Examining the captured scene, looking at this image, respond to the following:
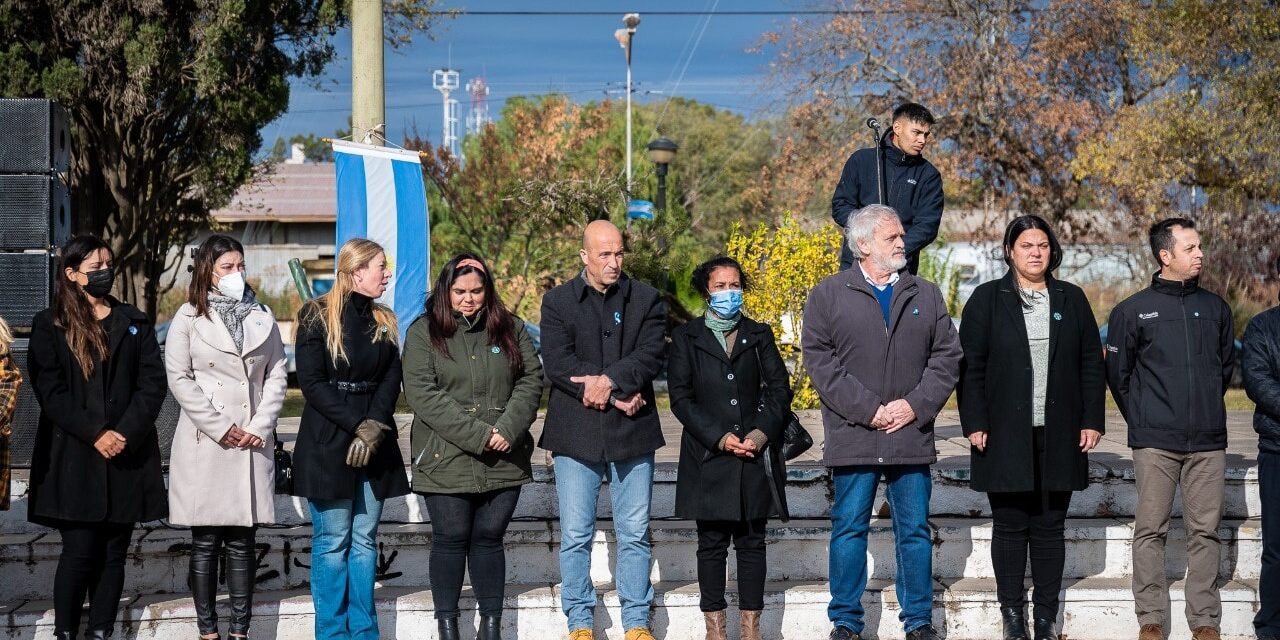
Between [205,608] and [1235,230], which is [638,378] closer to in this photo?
[205,608]

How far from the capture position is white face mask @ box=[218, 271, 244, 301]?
18.2 feet

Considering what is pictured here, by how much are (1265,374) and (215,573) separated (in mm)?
4875

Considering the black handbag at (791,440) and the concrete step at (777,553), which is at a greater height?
the black handbag at (791,440)

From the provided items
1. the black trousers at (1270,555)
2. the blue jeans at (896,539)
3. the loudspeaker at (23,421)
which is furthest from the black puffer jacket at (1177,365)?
the loudspeaker at (23,421)

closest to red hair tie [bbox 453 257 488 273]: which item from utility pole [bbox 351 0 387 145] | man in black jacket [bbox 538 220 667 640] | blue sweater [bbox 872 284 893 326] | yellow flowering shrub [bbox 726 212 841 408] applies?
man in black jacket [bbox 538 220 667 640]

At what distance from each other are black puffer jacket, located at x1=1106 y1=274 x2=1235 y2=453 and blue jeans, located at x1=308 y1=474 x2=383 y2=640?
11.7ft

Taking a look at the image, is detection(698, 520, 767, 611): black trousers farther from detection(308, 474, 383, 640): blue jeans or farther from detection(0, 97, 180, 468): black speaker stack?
detection(0, 97, 180, 468): black speaker stack

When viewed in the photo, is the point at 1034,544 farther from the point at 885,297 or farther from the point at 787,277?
the point at 787,277

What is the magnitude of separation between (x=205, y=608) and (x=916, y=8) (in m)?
20.9

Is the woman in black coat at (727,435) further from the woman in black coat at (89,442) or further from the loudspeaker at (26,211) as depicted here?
the loudspeaker at (26,211)

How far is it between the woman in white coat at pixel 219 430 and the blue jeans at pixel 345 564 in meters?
0.29

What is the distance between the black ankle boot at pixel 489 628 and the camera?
555cm

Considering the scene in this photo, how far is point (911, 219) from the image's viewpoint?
659cm

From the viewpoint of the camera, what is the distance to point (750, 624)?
5.68 metres
